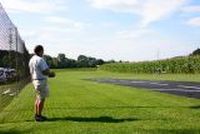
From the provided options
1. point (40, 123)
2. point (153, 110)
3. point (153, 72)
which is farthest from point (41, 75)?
point (153, 72)

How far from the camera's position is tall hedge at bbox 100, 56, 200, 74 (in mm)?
63438

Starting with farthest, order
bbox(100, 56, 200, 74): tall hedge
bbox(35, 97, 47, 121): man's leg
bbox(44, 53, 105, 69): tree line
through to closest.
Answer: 1. bbox(44, 53, 105, 69): tree line
2. bbox(100, 56, 200, 74): tall hedge
3. bbox(35, 97, 47, 121): man's leg

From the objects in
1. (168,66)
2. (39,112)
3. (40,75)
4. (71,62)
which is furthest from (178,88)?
(71,62)

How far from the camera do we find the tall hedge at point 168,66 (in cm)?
6344

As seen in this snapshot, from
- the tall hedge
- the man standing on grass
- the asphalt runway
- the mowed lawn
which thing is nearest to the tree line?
the tall hedge

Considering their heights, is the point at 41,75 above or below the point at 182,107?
above

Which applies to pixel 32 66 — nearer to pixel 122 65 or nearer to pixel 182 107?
pixel 182 107

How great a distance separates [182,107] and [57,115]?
375cm

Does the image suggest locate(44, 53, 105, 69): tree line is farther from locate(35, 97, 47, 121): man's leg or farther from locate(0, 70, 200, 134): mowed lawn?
locate(35, 97, 47, 121): man's leg

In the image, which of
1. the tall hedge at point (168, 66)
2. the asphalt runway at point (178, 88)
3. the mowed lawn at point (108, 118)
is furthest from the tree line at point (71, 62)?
the mowed lawn at point (108, 118)

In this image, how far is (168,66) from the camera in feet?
233

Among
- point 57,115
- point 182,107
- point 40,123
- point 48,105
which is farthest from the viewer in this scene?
point 48,105

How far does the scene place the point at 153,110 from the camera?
15.5 m

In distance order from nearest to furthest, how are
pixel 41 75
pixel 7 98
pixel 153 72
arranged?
Result: pixel 41 75, pixel 7 98, pixel 153 72
